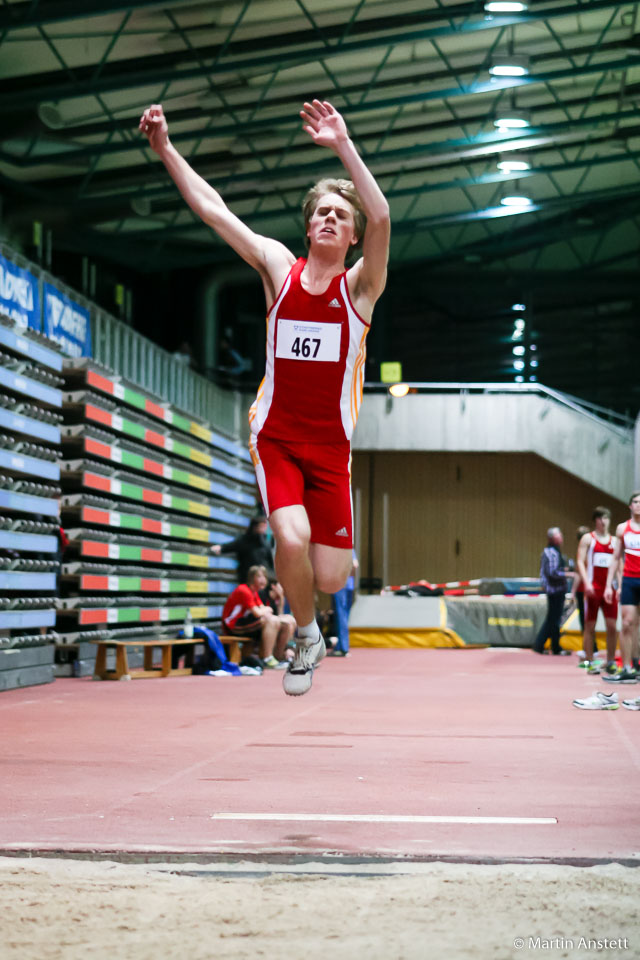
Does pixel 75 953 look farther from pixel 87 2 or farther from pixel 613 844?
pixel 87 2

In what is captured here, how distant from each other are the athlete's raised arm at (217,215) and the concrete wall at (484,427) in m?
20.3

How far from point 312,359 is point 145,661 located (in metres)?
9.26

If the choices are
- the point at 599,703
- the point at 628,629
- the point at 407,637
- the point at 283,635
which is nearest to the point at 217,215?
the point at 599,703

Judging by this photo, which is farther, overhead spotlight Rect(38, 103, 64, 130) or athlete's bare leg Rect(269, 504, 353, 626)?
overhead spotlight Rect(38, 103, 64, 130)

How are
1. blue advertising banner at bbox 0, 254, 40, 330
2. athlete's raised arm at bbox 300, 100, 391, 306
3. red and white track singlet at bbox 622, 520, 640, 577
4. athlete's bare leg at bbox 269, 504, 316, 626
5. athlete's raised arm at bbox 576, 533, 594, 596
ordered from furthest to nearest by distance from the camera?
athlete's raised arm at bbox 576, 533, 594, 596, blue advertising banner at bbox 0, 254, 40, 330, red and white track singlet at bbox 622, 520, 640, 577, athlete's bare leg at bbox 269, 504, 316, 626, athlete's raised arm at bbox 300, 100, 391, 306

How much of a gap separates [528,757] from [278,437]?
2587mm

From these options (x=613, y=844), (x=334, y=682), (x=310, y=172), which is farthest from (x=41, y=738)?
(x=310, y=172)

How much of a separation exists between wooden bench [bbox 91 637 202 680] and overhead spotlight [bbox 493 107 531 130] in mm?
11336

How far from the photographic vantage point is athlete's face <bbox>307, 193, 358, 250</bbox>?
4234 mm

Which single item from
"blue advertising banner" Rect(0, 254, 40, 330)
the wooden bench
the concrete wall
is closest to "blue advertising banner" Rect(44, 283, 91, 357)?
"blue advertising banner" Rect(0, 254, 40, 330)

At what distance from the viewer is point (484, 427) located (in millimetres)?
24766

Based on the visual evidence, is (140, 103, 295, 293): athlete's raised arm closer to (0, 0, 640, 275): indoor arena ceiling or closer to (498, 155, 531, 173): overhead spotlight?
(0, 0, 640, 275): indoor arena ceiling

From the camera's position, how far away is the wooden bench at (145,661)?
1176 centimetres

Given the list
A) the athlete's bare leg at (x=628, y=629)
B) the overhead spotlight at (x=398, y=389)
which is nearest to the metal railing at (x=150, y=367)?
the overhead spotlight at (x=398, y=389)
